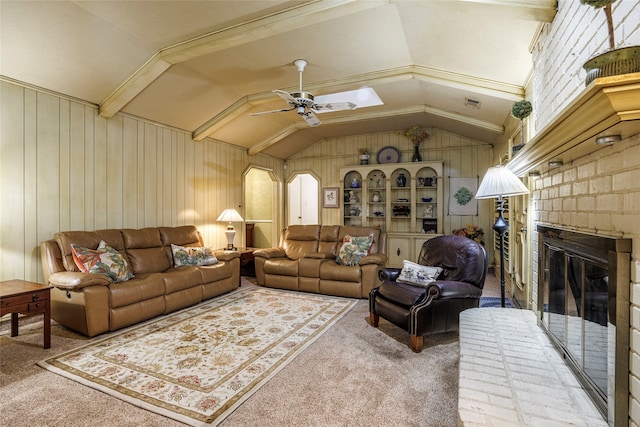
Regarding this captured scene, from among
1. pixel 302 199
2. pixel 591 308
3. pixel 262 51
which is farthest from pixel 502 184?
pixel 302 199

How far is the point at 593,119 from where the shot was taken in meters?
1.08

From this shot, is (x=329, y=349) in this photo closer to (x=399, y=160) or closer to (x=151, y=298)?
(x=151, y=298)

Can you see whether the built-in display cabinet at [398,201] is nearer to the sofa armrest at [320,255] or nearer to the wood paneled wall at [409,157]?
the wood paneled wall at [409,157]

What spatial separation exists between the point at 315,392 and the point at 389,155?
5.55 meters

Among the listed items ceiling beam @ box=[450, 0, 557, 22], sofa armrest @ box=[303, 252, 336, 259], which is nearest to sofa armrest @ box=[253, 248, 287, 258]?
sofa armrest @ box=[303, 252, 336, 259]

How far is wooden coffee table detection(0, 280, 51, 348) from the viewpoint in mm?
2537

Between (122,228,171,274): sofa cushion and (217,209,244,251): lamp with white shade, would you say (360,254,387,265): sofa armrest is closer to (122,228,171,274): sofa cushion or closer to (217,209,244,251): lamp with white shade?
(217,209,244,251): lamp with white shade

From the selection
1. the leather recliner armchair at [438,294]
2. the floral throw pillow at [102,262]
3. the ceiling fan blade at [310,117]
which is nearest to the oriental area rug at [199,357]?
the floral throw pillow at [102,262]

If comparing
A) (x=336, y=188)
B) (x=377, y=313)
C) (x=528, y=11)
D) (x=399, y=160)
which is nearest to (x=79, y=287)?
(x=377, y=313)

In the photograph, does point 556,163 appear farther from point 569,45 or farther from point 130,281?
point 130,281

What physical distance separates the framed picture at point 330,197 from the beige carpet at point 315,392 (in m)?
4.66

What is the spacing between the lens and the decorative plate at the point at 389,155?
679cm

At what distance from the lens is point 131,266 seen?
388cm

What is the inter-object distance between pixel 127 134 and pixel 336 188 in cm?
429
